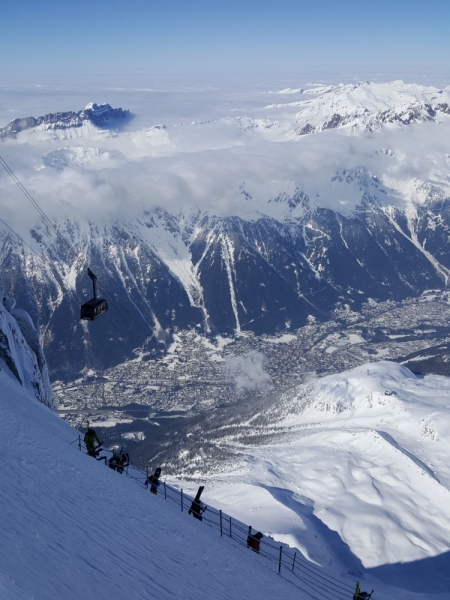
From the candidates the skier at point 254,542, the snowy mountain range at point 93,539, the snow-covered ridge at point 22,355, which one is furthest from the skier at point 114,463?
the snow-covered ridge at point 22,355

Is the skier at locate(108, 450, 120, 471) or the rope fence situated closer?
the rope fence

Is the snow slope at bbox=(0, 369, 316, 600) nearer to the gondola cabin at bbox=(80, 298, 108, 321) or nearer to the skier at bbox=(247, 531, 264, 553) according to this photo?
the skier at bbox=(247, 531, 264, 553)

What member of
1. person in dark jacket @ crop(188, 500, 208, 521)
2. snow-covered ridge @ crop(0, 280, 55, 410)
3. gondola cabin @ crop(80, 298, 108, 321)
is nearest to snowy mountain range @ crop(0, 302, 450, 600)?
snow-covered ridge @ crop(0, 280, 55, 410)

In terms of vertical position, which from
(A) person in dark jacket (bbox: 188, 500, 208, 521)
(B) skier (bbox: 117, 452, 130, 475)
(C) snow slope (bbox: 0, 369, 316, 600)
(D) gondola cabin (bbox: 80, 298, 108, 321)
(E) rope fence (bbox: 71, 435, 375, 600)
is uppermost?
(D) gondola cabin (bbox: 80, 298, 108, 321)

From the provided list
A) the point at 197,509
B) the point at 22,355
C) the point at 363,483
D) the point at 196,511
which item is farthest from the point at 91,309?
the point at 363,483

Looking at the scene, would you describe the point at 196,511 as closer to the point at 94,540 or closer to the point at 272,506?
the point at 94,540

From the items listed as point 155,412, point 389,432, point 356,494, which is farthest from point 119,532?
point 155,412
